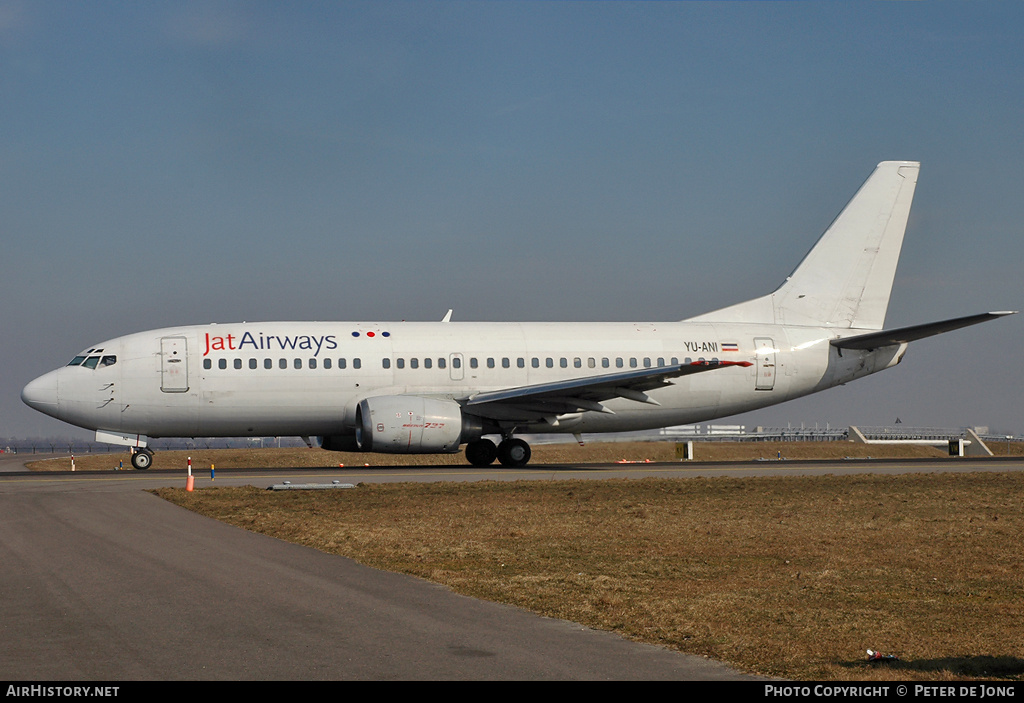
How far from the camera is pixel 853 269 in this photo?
127ft

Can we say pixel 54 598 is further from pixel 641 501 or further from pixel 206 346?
pixel 206 346

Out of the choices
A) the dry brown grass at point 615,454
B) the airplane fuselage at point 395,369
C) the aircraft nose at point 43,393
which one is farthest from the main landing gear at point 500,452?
the aircraft nose at point 43,393

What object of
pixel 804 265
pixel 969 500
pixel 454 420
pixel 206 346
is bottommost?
pixel 969 500

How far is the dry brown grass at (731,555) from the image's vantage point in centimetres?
932

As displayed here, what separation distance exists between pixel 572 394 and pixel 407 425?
5.27 meters

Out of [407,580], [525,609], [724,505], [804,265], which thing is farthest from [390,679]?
[804,265]

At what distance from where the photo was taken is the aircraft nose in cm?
3241

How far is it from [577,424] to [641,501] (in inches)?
536

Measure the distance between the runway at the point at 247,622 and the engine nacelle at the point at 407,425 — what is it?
13701 mm

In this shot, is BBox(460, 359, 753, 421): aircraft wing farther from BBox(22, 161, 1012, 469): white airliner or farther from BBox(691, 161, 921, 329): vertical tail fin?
BBox(691, 161, 921, 329): vertical tail fin

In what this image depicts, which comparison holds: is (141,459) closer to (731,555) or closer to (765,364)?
(765,364)

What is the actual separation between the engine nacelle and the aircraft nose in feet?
30.5

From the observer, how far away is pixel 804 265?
39.0m

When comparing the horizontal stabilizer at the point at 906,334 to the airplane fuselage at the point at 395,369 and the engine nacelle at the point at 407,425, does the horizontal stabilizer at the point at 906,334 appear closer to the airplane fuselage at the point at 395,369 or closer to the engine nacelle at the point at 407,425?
the airplane fuselage at the point at 395,369
